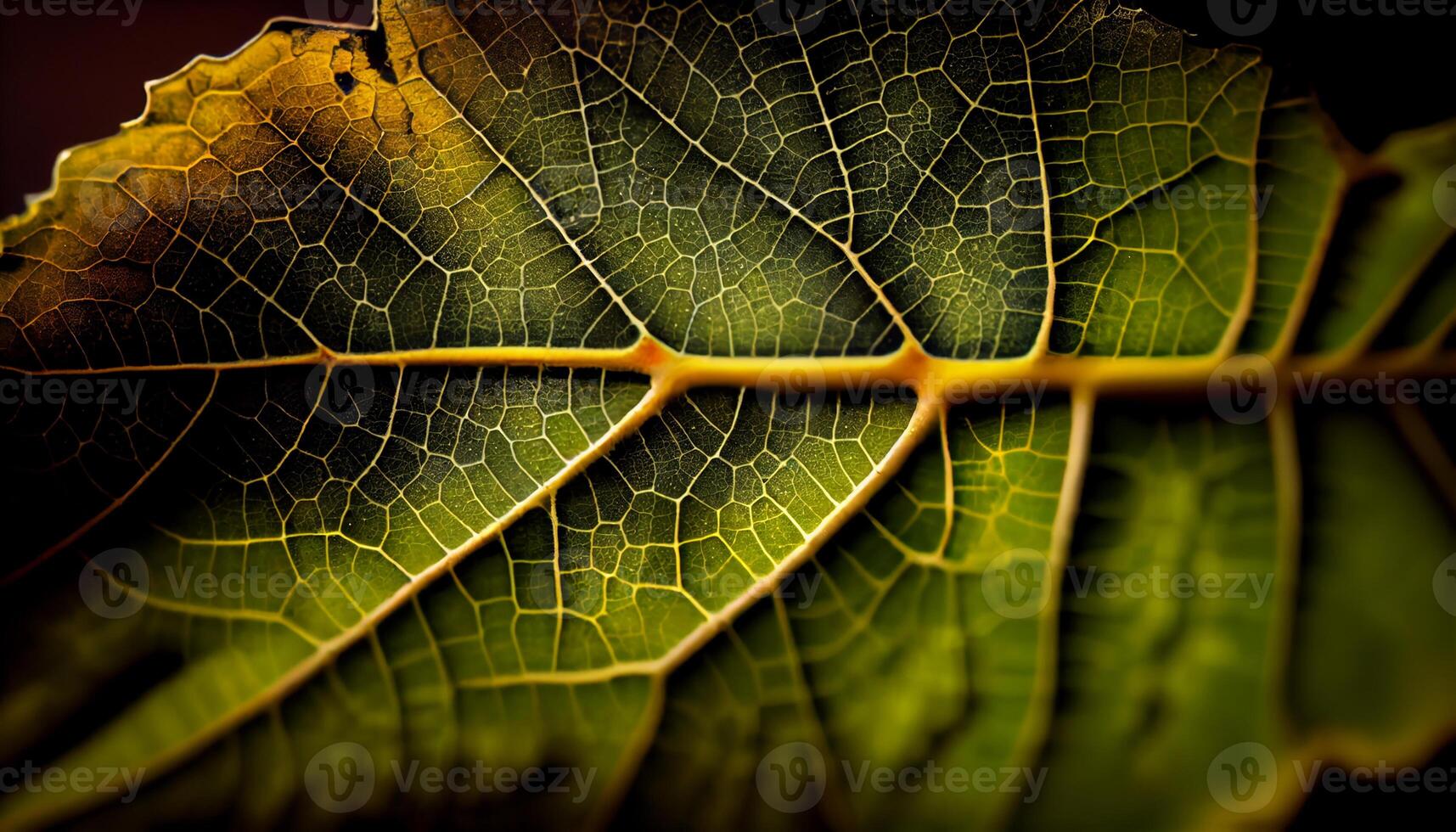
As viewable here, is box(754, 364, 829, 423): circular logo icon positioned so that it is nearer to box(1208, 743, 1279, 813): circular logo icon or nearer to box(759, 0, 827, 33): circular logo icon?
box(759, 0, 827, 33): circular logo icon

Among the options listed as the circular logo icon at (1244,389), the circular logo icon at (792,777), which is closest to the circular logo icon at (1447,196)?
the circular logo icon at (1244,389)

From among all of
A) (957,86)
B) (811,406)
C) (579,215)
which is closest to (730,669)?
(811,406)

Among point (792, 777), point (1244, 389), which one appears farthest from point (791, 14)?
point (792, 777)

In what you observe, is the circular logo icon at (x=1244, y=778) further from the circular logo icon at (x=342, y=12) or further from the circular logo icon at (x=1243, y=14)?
the circular logo icon at (x=342, y=12)

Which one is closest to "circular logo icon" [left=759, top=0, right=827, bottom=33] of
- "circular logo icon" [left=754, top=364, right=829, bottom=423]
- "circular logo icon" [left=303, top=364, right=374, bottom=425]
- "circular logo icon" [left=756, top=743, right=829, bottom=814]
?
"circular logo icon" [left=754, top=364, right=829, bottom=423]

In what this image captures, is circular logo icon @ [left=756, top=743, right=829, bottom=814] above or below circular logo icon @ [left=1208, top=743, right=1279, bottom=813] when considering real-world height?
above

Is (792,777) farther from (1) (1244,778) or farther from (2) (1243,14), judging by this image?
(2) (1243,14)

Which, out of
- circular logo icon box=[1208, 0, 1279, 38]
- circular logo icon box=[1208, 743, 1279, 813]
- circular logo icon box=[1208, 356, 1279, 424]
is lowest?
circular logo icon box=[1208, 743, 1279, 813]
